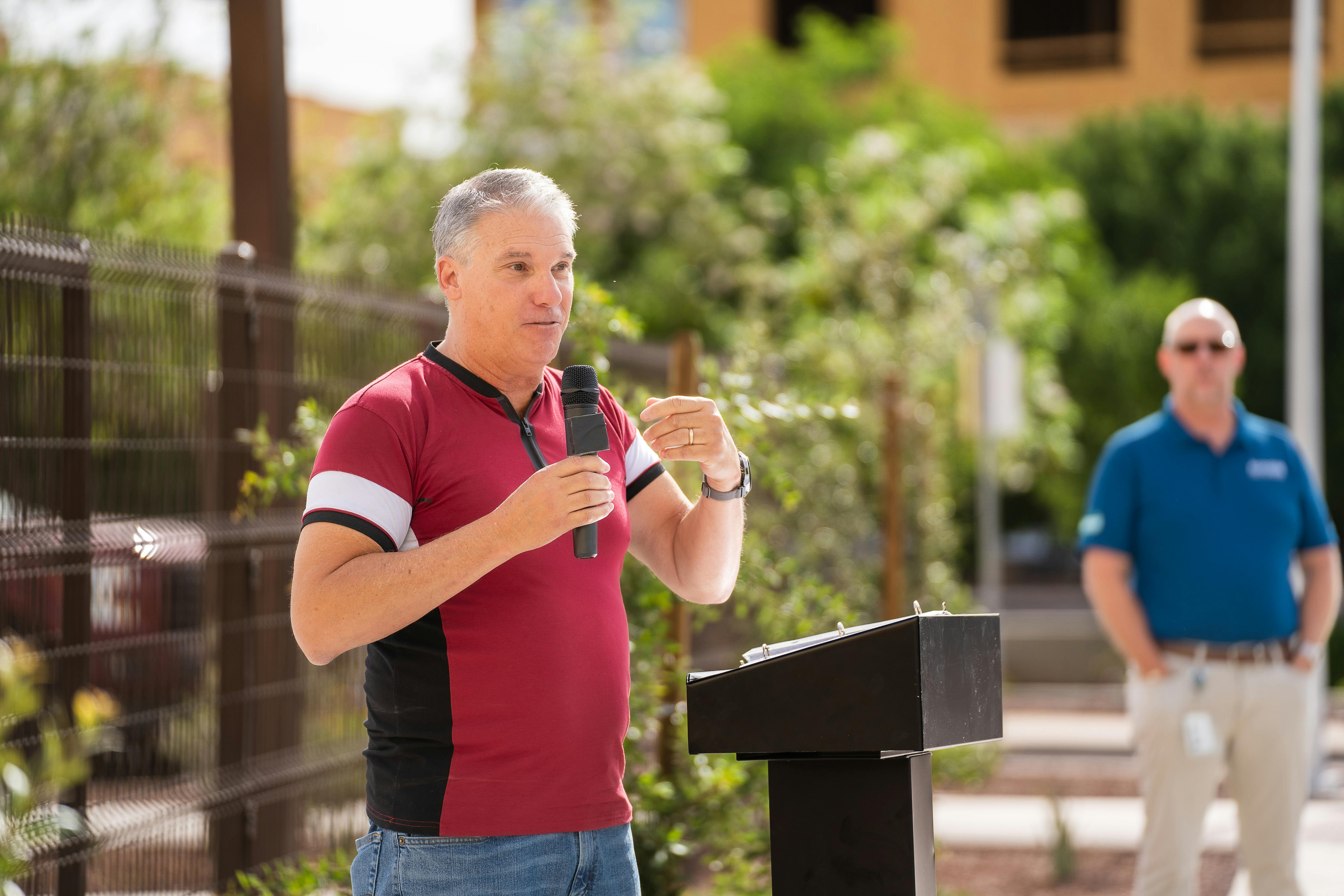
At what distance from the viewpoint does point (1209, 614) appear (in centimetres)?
518

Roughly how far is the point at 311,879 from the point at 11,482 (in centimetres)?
134

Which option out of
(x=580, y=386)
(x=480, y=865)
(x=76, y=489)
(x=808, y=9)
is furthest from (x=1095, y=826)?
(x=808, y=9)

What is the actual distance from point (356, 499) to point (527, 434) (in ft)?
1.08

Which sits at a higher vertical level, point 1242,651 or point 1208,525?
point 1208,525

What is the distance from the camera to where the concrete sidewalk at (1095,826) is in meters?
7.44

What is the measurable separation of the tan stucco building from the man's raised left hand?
2678 cm

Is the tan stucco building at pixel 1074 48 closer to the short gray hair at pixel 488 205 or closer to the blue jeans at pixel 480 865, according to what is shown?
the short gray hair at pixel 488 205

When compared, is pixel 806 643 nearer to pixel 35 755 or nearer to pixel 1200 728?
pixel 35 755

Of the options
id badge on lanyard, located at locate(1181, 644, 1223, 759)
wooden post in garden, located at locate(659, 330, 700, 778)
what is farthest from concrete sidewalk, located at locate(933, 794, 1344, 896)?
wooden post in garden, located at locate(659, 330, 700, 778)

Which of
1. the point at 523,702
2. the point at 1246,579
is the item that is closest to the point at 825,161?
the point at 1246,579

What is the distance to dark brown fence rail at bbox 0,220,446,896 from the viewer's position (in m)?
4.21

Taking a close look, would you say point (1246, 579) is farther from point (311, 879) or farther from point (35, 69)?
point (35, 69)

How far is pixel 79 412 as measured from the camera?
14.2 feet

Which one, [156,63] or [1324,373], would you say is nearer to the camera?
[156,63]
